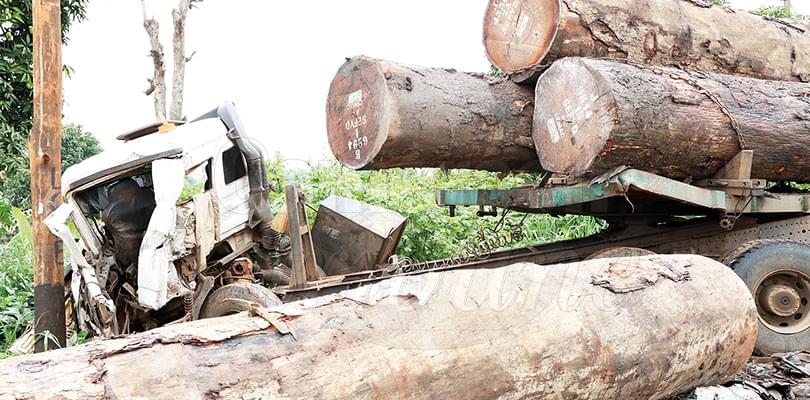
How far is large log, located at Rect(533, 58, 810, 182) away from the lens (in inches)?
167

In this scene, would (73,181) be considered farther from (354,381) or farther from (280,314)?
(354,381)

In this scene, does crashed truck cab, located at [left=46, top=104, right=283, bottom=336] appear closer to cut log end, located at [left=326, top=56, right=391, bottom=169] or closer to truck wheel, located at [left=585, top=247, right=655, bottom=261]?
cut log end, located at [left=326, top=56, right=391, bottom=169]

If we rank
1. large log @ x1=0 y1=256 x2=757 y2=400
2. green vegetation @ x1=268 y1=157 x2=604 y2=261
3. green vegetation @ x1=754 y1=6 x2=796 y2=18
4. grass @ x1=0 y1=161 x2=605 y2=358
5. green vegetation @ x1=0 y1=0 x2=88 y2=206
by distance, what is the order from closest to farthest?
1. large log @ x1=0 y1=256 x2=757 y2=400
2. grass @ x1=0 y1=161 x2=605 y2=358
3. green vegetation @ x1=268 y1=157 x2=604 y2=261
4. green vegetation @ x1=0 y1=0 x2=88 y2=206
5. green vegetation @ x1=754 y1=6 x2=796 y2=18

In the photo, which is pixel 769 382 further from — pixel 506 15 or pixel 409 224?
pixel 409 224

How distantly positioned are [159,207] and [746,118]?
3901 mm

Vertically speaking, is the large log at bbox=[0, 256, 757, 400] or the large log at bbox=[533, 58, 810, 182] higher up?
the large log at bbox=[533, 58, 810, 182]

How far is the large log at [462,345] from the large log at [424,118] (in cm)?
134

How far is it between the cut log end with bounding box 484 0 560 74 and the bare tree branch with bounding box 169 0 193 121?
839cm

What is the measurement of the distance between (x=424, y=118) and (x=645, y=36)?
173 cm

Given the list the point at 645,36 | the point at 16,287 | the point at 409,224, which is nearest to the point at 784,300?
the point at 645,36

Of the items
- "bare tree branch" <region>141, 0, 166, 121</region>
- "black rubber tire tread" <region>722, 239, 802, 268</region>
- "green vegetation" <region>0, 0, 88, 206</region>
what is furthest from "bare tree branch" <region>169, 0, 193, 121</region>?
"black rubber tire tread" <region>722, 239, 802, 268</region>

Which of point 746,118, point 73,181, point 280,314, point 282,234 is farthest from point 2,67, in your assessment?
point 746,118

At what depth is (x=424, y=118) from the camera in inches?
177

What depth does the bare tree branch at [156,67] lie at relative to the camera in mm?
12109
